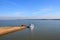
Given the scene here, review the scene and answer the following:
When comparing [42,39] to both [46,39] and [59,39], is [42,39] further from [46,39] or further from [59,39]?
[59,39]

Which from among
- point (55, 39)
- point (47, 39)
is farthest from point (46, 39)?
point (55, 39)

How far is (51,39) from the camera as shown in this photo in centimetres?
2634

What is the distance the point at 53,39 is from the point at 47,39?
1.24 metres

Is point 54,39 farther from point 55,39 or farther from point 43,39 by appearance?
point 43,39

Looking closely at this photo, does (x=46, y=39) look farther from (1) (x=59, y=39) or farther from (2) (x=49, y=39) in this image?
(1) (x=59, y=39)

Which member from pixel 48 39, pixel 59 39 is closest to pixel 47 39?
pixel 48 39

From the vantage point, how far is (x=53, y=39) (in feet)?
86.3

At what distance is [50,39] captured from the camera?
26.3 meters

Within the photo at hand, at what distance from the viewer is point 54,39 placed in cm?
2630

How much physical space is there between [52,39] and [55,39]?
614 millimetres

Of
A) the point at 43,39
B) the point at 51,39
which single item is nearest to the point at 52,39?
the point at 51,39

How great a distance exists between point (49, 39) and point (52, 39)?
2.06ft

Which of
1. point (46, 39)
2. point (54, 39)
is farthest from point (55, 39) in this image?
point (46, 39)

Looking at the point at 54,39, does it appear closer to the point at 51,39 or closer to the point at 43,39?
the point at 51,39
